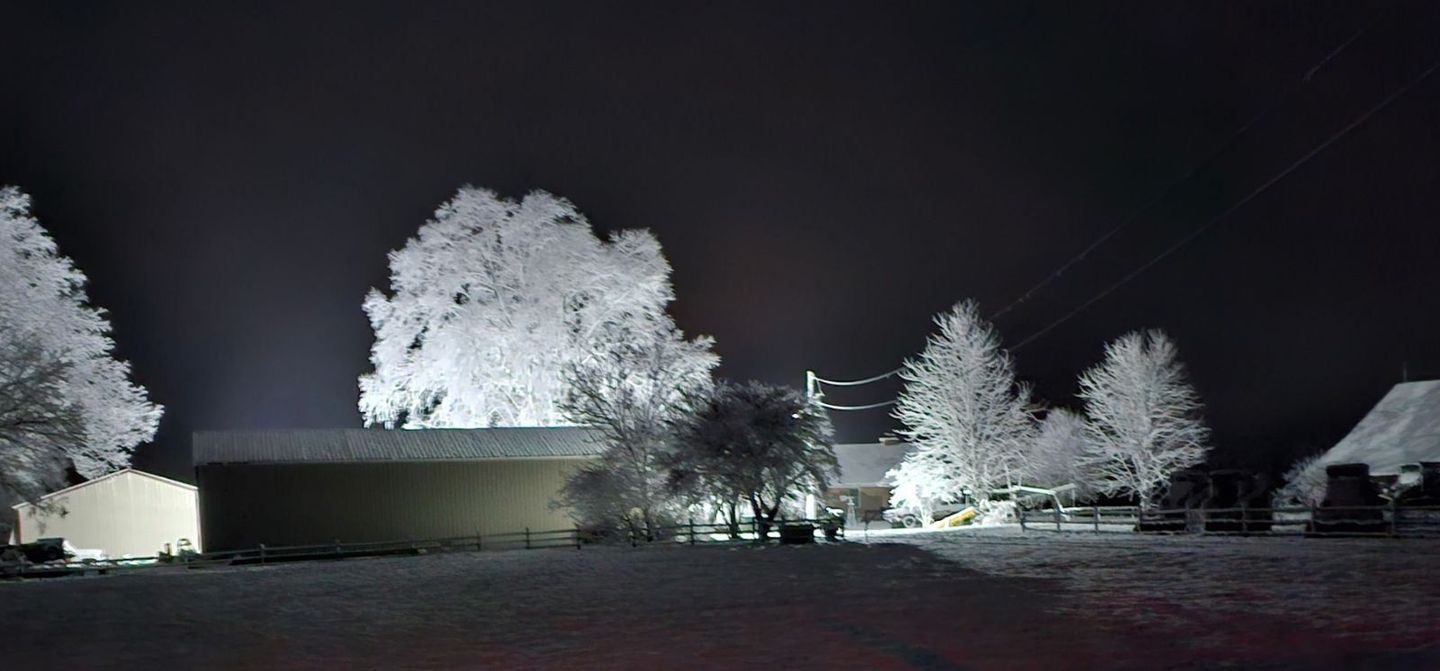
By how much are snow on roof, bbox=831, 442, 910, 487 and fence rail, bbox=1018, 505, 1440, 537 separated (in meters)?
29.7

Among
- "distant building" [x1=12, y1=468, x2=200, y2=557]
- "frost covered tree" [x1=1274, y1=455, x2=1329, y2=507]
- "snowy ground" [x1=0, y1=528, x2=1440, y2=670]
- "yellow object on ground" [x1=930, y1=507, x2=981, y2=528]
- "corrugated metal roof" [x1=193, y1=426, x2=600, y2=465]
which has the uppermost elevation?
"corrugated metal roof" [x1=193, y1=426, x2=600, y2=465]

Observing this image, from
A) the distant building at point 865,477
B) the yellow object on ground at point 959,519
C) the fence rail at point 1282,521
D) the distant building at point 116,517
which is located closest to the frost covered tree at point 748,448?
the fence rail at point 1282,521

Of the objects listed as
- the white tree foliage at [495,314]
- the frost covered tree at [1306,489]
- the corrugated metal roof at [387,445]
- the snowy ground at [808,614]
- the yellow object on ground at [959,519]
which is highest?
the white tree foliage at [495,314]

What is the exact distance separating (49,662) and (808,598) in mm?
9385

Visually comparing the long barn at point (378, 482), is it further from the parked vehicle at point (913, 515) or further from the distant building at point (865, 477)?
the distant building at point (865, 477)

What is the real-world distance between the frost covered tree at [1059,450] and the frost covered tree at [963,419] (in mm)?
3821

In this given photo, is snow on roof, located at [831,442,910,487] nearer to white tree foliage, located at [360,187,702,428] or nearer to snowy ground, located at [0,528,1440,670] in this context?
white tree foliage, located at [360,187,702,428]

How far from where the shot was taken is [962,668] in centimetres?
1063

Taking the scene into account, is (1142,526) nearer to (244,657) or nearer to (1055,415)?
(244,657)

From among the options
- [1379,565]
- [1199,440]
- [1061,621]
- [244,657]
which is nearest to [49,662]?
[244,657]

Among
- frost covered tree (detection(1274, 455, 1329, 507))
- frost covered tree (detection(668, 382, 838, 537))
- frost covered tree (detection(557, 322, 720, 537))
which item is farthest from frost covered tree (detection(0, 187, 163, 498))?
frost covered tree (detection(1274, 455, 1329, 507))

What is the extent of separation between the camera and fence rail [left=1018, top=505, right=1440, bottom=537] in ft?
87.8

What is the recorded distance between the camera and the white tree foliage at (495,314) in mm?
44500

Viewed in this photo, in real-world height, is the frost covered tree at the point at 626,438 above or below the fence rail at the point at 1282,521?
above
